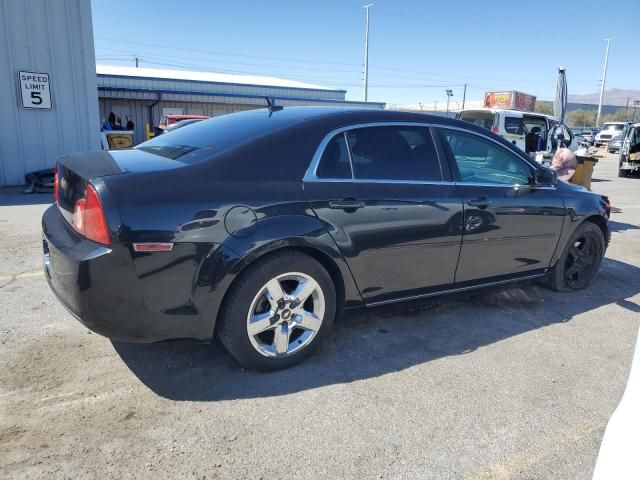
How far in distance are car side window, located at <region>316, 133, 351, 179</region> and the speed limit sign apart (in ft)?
32.3

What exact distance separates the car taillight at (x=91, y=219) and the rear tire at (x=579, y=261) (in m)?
3.87

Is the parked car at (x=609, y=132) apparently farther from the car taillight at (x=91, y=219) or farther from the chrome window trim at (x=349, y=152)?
the car taillight at (x=91, y=219)

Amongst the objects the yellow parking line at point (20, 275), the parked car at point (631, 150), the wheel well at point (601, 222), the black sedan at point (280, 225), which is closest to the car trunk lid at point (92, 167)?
the black sedan at point (280, 225)

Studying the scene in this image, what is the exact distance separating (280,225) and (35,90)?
1008 centimetres

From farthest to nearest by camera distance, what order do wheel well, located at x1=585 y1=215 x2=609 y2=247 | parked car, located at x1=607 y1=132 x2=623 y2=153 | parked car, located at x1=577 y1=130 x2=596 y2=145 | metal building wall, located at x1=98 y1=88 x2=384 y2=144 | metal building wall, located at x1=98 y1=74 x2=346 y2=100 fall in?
parked car, located at x1=577 y1=130 x2=596 y2=145, parked car, located at x1=607 y1=132 x2=623 y2=153, metal building wall, located at x1=98 y1=88 x2=384 y2=144, metal building wall, located at x1=98 y1=74 x2=346 y2=100, wheel well, located at x1=585 y1=215 x2=609 y2=247

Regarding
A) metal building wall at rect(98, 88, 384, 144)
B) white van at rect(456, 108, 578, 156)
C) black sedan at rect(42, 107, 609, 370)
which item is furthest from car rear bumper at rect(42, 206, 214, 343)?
metal building wall at rect(98, 88, 384, 144)

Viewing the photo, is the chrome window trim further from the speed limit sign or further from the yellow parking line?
the speed limit sign

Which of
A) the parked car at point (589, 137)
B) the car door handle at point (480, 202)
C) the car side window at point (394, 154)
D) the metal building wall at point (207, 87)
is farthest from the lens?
the parked car at point (589, 137)

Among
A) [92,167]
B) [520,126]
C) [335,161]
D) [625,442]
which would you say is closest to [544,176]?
[335,161]

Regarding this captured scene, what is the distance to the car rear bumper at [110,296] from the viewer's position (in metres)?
2.50

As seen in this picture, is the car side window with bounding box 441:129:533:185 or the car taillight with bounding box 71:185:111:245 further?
the car side window with bounding box 441:129:533:185

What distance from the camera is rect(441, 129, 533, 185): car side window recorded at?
379 cm

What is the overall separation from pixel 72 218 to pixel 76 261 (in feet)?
1.22

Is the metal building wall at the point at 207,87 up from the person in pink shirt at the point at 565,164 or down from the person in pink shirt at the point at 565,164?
up
